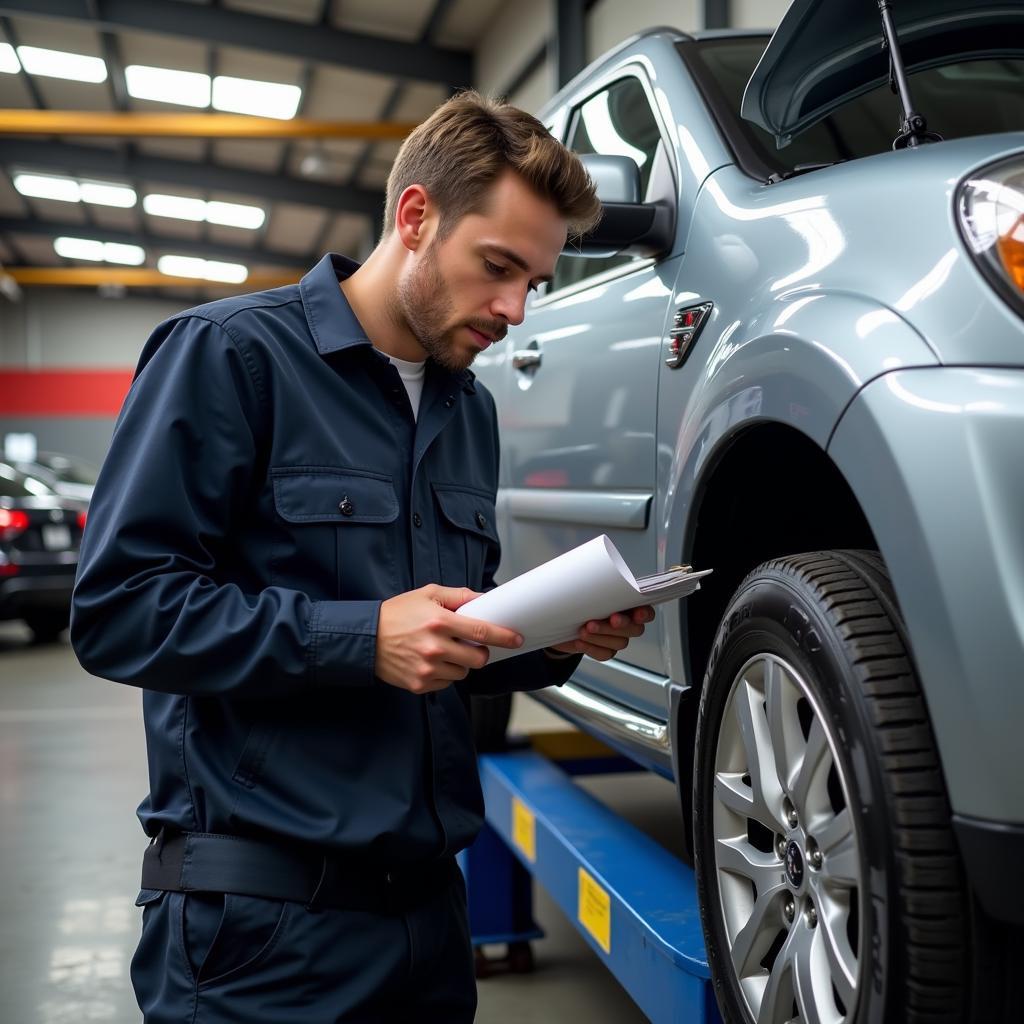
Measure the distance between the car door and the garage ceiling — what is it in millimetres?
6031

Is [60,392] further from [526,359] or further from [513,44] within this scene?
[526,359]

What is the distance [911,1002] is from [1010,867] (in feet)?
0.57

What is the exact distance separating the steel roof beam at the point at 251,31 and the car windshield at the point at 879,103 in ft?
30.3

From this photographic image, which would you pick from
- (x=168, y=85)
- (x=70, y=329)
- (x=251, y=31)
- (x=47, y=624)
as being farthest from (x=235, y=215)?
(x=47, y=624)

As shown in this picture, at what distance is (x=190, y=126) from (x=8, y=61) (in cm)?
188

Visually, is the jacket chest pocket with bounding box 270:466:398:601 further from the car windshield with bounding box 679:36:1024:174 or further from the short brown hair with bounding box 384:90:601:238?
the car windshield with bounding box 679:36:1024:174

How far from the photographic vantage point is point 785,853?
1.33 metres

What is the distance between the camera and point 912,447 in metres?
1.10

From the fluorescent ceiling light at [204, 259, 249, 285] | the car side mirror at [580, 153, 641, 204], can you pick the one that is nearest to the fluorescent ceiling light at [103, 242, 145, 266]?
the fluorescent ceiling light at [204, 259, 249, 285]

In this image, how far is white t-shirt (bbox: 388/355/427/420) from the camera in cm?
154

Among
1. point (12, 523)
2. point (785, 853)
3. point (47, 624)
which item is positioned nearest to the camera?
point (785, 853)

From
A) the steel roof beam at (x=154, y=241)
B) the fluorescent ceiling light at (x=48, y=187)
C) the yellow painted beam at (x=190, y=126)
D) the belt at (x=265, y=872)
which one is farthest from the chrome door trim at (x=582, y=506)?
the steel roof beam at (x=154, y=241)

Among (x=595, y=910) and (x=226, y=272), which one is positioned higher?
(x=226, y=272)

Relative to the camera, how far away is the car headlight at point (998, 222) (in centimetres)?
111
